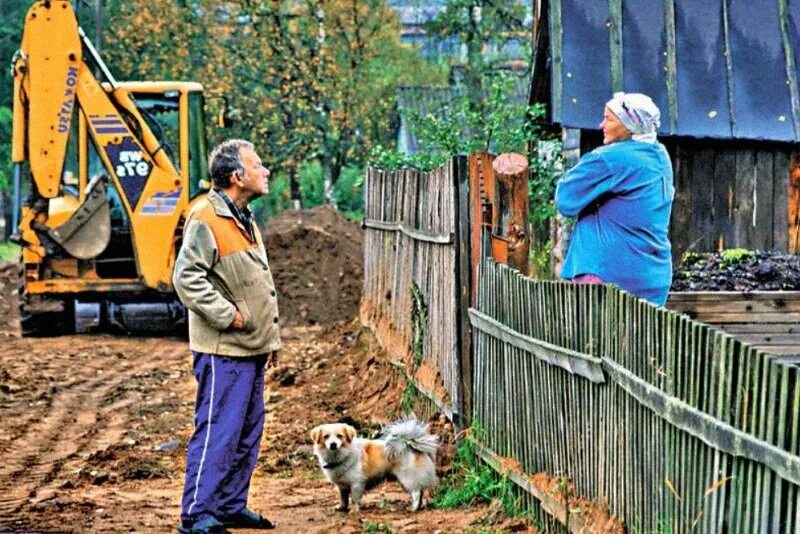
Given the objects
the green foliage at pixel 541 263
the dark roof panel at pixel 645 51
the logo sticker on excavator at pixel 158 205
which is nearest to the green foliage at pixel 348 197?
the logo sticker on excavator at pixel 158 205

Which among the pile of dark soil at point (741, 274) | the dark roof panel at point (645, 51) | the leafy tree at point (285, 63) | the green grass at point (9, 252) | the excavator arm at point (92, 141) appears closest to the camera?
the pile of dark soil at point (741, 274)

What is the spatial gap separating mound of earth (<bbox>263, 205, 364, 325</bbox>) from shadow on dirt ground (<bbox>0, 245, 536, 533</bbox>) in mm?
4414

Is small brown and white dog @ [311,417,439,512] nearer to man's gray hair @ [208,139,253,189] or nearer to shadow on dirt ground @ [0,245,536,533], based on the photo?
shadow on dirt ground @ [0,245,536,533]

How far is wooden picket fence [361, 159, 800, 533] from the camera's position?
15.6ft

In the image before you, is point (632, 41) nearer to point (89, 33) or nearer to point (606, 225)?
point (606, 225)

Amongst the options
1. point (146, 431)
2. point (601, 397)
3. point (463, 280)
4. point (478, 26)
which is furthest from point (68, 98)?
point (478, 26)

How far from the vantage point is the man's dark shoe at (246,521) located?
7812 millimetres

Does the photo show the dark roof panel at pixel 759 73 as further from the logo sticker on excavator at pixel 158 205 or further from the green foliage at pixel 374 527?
the logo sticker on excavator at pixel 158 205

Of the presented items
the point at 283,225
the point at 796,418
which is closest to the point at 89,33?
the point at 283,225

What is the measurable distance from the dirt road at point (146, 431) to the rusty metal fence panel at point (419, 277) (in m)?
0.39

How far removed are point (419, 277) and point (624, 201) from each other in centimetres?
397

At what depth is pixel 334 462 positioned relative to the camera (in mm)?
8297

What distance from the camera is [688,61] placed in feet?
44.5

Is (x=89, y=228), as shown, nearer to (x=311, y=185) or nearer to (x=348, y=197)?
(x=348, y=197)
